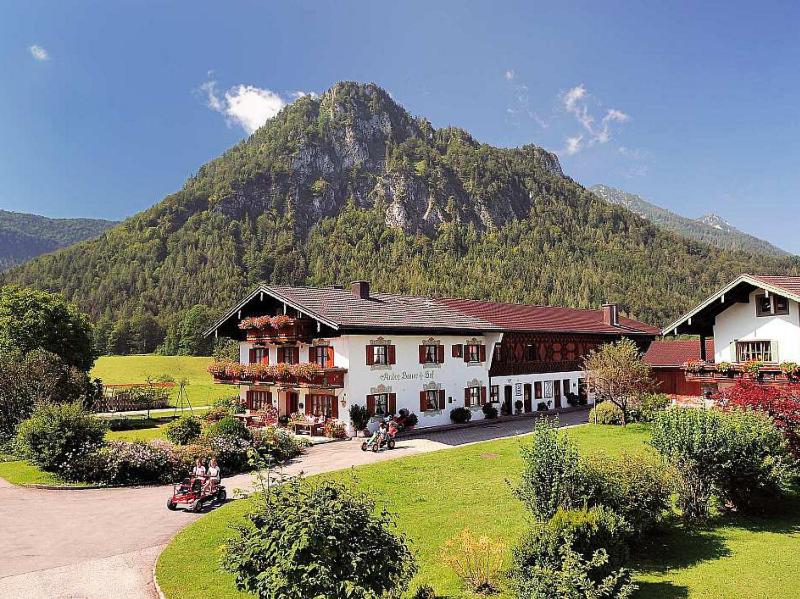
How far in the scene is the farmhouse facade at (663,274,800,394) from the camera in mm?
23906

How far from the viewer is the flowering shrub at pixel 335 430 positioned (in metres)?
29.7

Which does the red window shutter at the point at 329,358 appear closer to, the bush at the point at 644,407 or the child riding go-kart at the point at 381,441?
the child riding go-kart at the point at 381,441

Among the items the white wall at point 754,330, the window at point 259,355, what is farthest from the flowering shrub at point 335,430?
the white wall at point 754,330

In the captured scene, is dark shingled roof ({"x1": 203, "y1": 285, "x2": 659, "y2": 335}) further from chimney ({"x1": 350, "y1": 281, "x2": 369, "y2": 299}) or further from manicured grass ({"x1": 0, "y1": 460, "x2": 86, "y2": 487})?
manicured grass ({"x1": 0, "y1": 460, "x2": 86, "y2": 487})

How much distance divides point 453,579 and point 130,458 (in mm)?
14963

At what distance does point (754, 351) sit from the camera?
25594 mm

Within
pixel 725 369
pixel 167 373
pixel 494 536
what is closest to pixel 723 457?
pixel 494 536

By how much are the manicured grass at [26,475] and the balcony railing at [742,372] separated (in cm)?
2615

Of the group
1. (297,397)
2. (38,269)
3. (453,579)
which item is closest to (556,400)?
A: (297,397)

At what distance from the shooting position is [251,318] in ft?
115

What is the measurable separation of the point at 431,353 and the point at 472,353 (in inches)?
153

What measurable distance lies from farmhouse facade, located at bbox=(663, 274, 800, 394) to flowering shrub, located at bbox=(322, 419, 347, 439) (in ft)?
58.1

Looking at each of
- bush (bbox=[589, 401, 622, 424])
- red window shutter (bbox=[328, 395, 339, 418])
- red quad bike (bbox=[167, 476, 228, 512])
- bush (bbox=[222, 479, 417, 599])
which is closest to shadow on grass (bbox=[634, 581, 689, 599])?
bush (bbox=[222, 479, 417, 599])

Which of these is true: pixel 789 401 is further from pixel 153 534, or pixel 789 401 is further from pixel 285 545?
pixel 153 534
